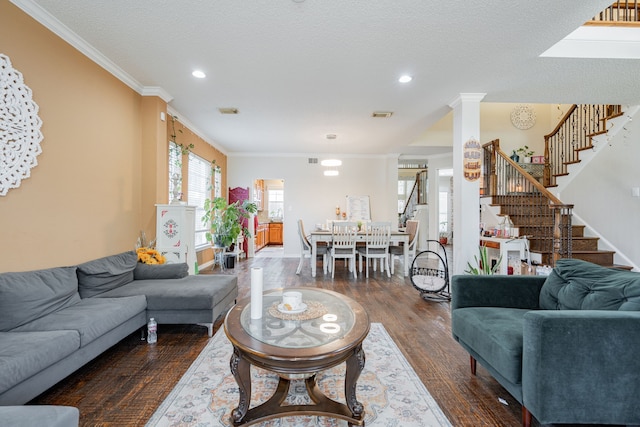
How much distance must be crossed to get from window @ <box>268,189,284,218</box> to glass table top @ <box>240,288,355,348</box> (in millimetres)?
9122

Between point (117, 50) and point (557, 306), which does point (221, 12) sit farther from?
point (557, 306)

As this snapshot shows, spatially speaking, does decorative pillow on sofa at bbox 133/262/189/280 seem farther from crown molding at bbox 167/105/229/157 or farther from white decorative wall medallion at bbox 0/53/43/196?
crown molding at bbox 167/105/229/157

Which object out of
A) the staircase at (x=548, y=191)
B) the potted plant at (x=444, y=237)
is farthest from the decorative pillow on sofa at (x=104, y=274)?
the potted plant at (x=444, y=237)

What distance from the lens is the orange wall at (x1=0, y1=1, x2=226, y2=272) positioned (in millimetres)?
2275

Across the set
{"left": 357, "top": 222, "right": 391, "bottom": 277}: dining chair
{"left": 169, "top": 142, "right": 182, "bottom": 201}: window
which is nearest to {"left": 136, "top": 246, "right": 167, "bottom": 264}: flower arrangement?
{"left": 169, "top": 142, "right": 182, "bottom": 201}: window

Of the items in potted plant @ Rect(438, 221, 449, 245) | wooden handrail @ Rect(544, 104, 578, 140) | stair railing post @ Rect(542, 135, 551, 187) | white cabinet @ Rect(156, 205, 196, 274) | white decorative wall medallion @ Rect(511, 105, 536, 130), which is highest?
white decorative wall medallion @ Rect(511, 105, 536, 130)

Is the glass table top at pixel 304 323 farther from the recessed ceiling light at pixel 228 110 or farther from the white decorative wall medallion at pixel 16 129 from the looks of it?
the recessed ceiling light at pixel 228 110

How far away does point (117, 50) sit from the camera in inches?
115

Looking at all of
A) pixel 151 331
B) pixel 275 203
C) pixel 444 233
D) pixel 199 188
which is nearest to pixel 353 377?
pixel 151 331

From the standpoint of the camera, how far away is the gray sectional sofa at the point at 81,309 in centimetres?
155

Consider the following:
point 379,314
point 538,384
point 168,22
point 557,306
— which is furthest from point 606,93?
point 168,22

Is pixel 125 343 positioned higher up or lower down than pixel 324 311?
lower down

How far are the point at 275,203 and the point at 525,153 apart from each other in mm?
7917

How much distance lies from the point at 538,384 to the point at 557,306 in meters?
0.82
